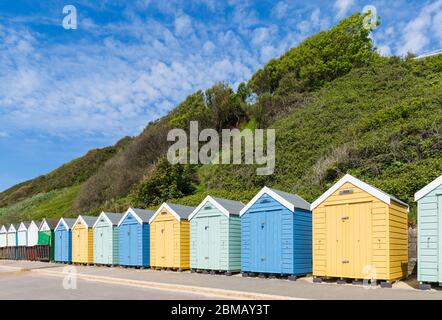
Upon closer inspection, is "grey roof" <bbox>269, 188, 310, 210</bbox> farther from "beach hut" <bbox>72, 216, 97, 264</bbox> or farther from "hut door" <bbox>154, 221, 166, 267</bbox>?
"beach hut" <bbox>72, 216, 97, 264</bbox>

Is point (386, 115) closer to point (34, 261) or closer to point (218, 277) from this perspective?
point (218, 277)

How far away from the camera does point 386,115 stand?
2259 centimetres

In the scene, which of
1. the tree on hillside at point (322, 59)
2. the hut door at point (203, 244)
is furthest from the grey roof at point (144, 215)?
the tree on hillside at point (322, 59)

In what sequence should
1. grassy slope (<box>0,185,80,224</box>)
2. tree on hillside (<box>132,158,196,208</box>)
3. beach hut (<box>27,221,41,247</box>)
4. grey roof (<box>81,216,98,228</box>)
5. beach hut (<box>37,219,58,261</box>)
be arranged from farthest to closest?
grassy slope (<box>0,185,80,224</box>), tree on hillside (<box>132,158,196,208</box>), beach hut (<box>27,221,41,247</box>), beach hut (<box>37,219,58,261</box>), grey roof (<box>81,216,98,228</box>)

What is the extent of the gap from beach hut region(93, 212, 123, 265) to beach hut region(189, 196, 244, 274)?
5.34 m

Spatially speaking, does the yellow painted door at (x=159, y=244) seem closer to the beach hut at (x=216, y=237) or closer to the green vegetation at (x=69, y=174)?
the beach hut at (x=216, y=237)

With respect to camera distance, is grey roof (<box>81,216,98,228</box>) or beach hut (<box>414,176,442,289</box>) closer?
beach hut (<box>414,176,442,289</box>)

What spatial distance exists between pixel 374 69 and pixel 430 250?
2498 cm

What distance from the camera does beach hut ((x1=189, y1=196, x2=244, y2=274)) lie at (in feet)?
52.1

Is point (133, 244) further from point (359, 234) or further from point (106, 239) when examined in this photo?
point (359, 234)

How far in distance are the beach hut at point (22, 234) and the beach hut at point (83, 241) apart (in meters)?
6.81

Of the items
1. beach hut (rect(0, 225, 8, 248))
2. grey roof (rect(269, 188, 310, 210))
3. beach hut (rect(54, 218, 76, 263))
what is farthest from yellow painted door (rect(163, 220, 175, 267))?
beach hut (rect(0, 225, 8, 248))

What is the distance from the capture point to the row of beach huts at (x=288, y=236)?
11688 millimetres
